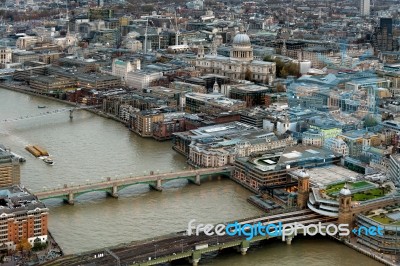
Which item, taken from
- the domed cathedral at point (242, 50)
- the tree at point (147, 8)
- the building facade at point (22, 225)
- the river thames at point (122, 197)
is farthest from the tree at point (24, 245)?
the tree at point (147, 8)

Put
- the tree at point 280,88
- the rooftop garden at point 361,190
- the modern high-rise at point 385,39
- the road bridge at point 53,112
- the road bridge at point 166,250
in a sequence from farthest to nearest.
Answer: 1. the modern high-rise at point 385,39
2. the tree at point 280,88
3. the road bridge at point 53,112
4. the rooftop garden at point 361,190
5. the road bridge at point 166,250

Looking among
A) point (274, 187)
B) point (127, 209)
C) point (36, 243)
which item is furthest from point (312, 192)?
point (36, 243)

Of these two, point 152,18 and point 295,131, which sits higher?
point 152,18

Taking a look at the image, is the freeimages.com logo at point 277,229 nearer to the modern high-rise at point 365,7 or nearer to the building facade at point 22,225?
the building facade at point 22,225

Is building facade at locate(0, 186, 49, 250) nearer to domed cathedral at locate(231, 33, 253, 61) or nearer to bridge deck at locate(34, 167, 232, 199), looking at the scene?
bridge deck at locate(34, 167, 232, 199)

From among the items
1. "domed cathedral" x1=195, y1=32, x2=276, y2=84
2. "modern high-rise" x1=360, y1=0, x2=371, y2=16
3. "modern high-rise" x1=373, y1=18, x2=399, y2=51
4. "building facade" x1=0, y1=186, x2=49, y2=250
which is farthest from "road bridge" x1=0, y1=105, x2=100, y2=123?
"modern high-rise" x1=360, y1=0, x2=371, y2=16

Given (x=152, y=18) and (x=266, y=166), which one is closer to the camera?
(x=266, y=166)

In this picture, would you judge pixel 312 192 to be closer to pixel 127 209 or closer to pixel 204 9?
pixel 127 209
